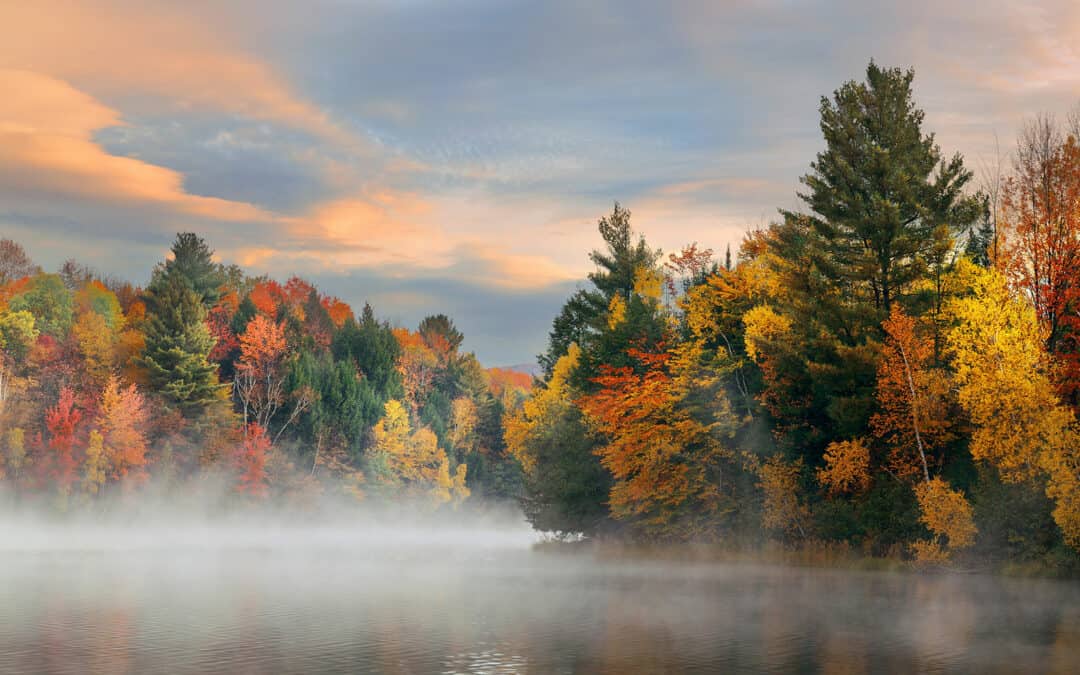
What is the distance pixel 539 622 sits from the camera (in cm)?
3175

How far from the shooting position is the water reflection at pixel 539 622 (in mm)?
23750

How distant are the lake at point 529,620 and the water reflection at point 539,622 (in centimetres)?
7

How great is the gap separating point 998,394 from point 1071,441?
4.09 metres

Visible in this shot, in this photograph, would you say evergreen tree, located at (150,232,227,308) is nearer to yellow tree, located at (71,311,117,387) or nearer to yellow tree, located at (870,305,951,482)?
yellow tree, located at (71,311,117,387)

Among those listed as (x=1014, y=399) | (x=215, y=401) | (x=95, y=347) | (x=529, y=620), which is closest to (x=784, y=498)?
(x=1014, y=399)

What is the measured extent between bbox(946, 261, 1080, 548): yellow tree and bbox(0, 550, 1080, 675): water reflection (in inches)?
175

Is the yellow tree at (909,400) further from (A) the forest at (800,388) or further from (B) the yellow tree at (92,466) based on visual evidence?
(B) the yellow tree at (92,466)

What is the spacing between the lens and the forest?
1826 inches

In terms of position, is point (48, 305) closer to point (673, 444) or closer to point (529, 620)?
point (673, 444)

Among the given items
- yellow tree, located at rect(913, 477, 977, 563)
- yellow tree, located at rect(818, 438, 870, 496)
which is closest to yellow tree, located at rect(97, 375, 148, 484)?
yellow tree, located at rect(818, 438, 870, 496)

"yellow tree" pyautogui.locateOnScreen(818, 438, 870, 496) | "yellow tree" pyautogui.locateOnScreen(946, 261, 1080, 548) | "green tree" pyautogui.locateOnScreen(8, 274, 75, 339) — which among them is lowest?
"yellow tree" pyautogui.locateOnScreen(818, 438, 870, 496)

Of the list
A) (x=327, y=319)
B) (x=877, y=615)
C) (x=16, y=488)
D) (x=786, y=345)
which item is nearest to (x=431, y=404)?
(x=327, y=319)

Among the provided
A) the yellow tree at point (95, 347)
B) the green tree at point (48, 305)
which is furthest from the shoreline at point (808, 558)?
the green tree at point (48, 305)

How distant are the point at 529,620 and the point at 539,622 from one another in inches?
23.2
